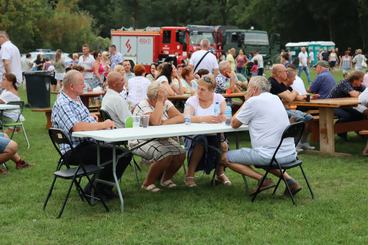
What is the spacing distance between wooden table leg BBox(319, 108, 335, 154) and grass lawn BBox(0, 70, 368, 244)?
147 centimetres

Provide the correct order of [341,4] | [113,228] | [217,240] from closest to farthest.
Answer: [217,240], [113,228], [341,4]

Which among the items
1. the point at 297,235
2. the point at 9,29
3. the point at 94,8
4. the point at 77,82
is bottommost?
the point at 297,235

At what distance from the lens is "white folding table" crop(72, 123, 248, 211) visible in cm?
588

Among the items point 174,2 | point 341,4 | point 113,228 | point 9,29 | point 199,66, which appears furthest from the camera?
point 174,2

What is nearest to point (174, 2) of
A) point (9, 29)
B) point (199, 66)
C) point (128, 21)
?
point (128, 21)

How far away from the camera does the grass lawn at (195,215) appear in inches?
209

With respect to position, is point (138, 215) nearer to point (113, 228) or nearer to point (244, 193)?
point (113, 228)

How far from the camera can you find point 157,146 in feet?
23.2

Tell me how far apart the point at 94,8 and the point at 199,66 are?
6382 centimetres

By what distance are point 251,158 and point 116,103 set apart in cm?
172

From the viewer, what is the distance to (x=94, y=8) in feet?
247

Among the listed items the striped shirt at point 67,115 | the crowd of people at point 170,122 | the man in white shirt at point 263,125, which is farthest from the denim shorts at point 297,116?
the striped shirt at point 67,115

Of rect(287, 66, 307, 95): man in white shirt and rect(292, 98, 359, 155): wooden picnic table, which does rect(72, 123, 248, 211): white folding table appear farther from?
rect(287, 66, 307, 95): man in white shirt

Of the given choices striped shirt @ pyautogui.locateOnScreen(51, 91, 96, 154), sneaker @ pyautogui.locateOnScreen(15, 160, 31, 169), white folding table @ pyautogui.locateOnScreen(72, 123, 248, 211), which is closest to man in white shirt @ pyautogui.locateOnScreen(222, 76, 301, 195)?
white folding table @ pyautogui.locateOnScreen(72, 123, 248, 211)
